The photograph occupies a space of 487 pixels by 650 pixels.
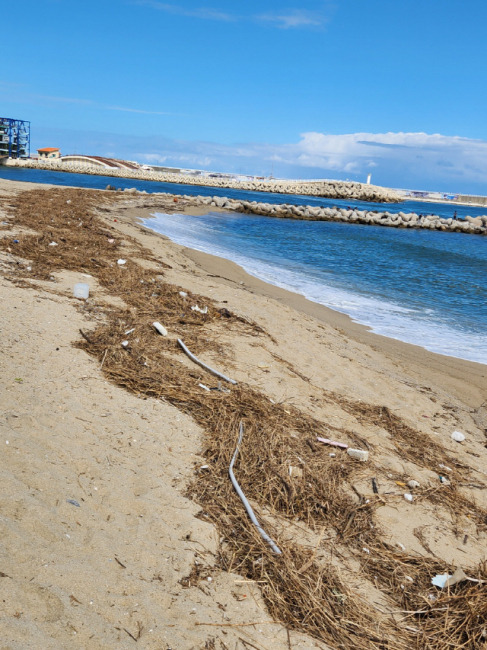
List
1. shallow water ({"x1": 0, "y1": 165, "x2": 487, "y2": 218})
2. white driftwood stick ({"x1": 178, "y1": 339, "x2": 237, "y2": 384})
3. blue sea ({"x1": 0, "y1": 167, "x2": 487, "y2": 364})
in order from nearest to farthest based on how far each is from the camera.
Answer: white driftwood stick ({"x1": 178, "y1": 339, "x2": 237, "y2": 384})
blue sea ({"x1": 0, "y1": 167, "x2": 487, "y2": 364})
shallow water ({"x1": 0, "y1": 165, "x2": 487, "y2": 218})

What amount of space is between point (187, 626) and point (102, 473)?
1.20 meters

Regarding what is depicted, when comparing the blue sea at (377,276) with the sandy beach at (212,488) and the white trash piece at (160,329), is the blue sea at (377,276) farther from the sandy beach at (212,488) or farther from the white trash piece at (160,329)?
the white trash piece at (160,329)

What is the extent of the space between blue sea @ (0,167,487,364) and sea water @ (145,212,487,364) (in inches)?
0.9

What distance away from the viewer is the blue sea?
1022 centimetres

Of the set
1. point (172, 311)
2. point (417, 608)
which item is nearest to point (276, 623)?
point (417, 608)

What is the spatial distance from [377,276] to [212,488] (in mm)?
14145

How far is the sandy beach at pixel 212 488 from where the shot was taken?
237cm

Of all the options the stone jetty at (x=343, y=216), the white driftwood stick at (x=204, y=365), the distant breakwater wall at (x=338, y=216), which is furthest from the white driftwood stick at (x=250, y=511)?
the stone jetty at (x=343, y=216)

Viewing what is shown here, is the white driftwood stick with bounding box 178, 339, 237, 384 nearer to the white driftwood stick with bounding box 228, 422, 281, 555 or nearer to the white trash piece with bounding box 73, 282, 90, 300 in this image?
the white driftwood stick with bounding box 228, 422, 281, 555

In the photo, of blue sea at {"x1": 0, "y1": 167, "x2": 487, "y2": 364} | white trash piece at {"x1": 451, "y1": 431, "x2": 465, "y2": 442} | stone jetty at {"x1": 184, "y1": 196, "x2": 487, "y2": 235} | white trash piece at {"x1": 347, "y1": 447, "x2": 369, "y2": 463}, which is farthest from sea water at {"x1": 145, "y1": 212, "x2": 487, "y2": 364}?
stone jetty at {"x1": 184, "y1": 196, "x2": 487, "y2": 235}

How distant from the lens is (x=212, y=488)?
11.1 feet

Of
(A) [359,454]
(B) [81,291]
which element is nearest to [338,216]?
(B) [81,291]

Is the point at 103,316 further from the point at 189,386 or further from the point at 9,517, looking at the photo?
the point at 9,517

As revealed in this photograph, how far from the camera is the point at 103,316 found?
19.2 feet
